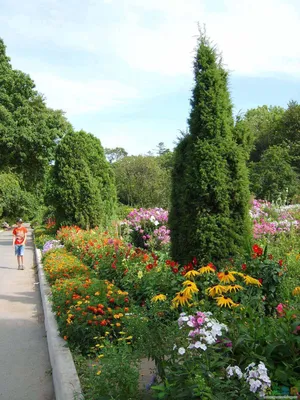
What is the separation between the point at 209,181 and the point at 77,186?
12.0m

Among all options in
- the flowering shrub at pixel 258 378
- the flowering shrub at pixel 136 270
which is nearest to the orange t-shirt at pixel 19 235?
the flowering shrub at pixel 136 270

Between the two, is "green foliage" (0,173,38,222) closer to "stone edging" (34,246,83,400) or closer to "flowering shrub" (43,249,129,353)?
"flowering shrub" (43,249,129,353)

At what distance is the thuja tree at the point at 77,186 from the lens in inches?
679

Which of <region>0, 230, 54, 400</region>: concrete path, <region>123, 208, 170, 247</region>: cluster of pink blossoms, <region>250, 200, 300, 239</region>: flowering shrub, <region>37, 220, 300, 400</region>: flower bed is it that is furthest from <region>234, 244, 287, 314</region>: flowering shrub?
<region>123, 208, 170, 247</region>: cluster of pink blossoms

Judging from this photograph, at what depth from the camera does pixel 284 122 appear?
42.9m

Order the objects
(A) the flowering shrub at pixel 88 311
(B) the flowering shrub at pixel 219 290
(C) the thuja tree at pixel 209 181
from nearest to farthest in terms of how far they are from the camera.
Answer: (B) the flowering shrub at pixel 219 290
(A) the flowering shrub at pixel 88 311
(C) the thuja tree at pixel 209 181

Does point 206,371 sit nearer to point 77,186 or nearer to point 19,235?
point 19,235

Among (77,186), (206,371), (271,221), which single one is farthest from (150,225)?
(206,371)

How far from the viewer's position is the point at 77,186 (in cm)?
1723

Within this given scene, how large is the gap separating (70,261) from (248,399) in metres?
7.84

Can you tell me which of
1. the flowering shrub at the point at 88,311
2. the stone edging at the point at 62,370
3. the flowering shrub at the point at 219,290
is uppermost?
the flowering shrub at the point at 219,290

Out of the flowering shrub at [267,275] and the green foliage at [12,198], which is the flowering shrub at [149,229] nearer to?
the flowering shrub at [267,275]

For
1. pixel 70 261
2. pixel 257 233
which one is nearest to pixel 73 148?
pixel 70 261

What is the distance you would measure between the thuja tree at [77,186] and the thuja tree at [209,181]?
1126 cm
